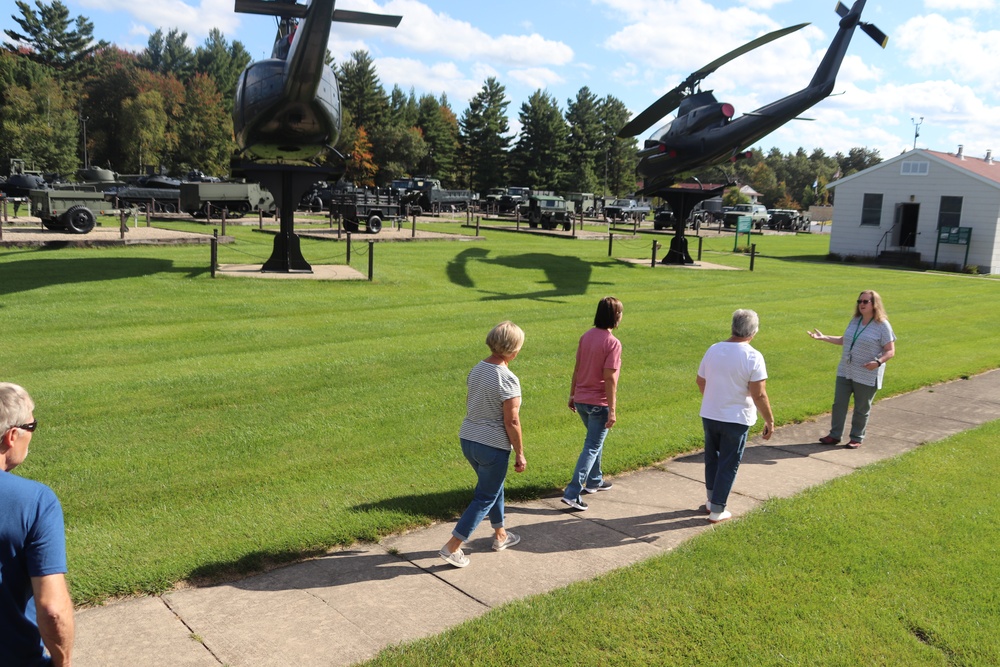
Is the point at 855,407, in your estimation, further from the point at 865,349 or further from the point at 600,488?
the point at 600,488

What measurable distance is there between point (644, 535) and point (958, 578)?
2170 millimetres

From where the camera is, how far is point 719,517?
22.1 feet

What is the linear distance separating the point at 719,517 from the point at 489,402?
97.6 inches

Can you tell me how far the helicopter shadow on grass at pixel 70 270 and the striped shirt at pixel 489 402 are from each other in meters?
14.0

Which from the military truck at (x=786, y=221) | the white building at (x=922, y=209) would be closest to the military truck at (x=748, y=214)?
the military truck at (x=786, y=221)

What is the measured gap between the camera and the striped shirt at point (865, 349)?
884 centimetres

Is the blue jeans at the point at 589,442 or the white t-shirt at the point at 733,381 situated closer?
the white t-shirt at the point at 733,381

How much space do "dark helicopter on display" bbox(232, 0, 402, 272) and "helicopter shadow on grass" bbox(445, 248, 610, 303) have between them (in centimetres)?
458

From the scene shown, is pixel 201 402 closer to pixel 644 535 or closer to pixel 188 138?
pixel 644 535

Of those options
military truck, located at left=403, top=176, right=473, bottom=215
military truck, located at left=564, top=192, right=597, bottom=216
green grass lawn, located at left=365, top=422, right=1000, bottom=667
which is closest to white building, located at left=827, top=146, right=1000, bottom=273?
military truck, located at left=403, top=176, right=473, bottom=215

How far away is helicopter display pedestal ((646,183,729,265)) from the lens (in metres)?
29.7

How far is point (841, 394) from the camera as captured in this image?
9.13 meters

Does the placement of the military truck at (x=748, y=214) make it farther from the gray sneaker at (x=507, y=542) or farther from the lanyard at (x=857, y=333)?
the gray sneaker at (x=507, y=542)

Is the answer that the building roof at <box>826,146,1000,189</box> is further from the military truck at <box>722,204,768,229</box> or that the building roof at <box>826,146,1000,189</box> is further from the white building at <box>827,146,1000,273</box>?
the military truck at <box>722,204,768,229</box>
